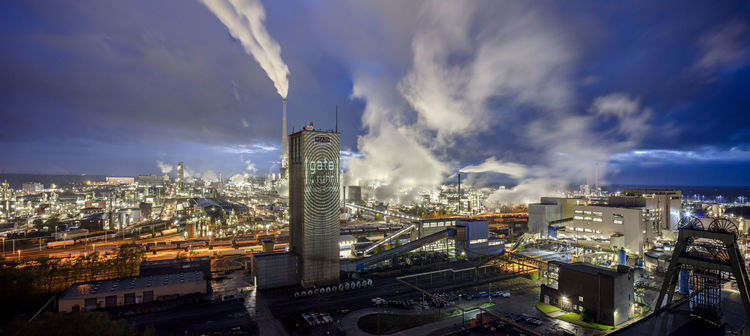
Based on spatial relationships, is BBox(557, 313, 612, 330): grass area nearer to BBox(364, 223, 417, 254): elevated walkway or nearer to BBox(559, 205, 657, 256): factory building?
BBox(364, 223, 417, 254): elevated walkway

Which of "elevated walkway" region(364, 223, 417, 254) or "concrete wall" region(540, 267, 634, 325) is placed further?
"elevated walkway" region(364, 223, 417, 254)

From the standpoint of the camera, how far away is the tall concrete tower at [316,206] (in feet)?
127

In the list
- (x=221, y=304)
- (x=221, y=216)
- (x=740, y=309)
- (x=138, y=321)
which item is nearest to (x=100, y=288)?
(x=138, y=321)

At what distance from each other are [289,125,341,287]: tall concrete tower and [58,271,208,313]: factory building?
11.0m

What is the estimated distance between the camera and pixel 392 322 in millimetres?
28875

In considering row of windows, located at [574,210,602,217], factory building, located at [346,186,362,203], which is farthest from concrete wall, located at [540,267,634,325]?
factory building, located at [346,186,362,203]

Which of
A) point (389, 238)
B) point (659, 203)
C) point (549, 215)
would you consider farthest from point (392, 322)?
point (659, 203)

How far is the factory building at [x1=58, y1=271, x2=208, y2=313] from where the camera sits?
31.2m

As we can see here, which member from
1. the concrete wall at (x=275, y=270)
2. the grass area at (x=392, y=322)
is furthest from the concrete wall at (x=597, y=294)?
the concrete wall at (x=275, y=270)

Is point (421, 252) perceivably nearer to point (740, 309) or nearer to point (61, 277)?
point (740, 309)

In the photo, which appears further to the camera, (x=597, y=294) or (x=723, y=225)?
(x=597, y=294)

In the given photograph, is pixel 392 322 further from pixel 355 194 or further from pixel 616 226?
pixel 355 194

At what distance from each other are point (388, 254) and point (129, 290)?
96.2 feet

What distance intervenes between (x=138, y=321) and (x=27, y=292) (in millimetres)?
14251
